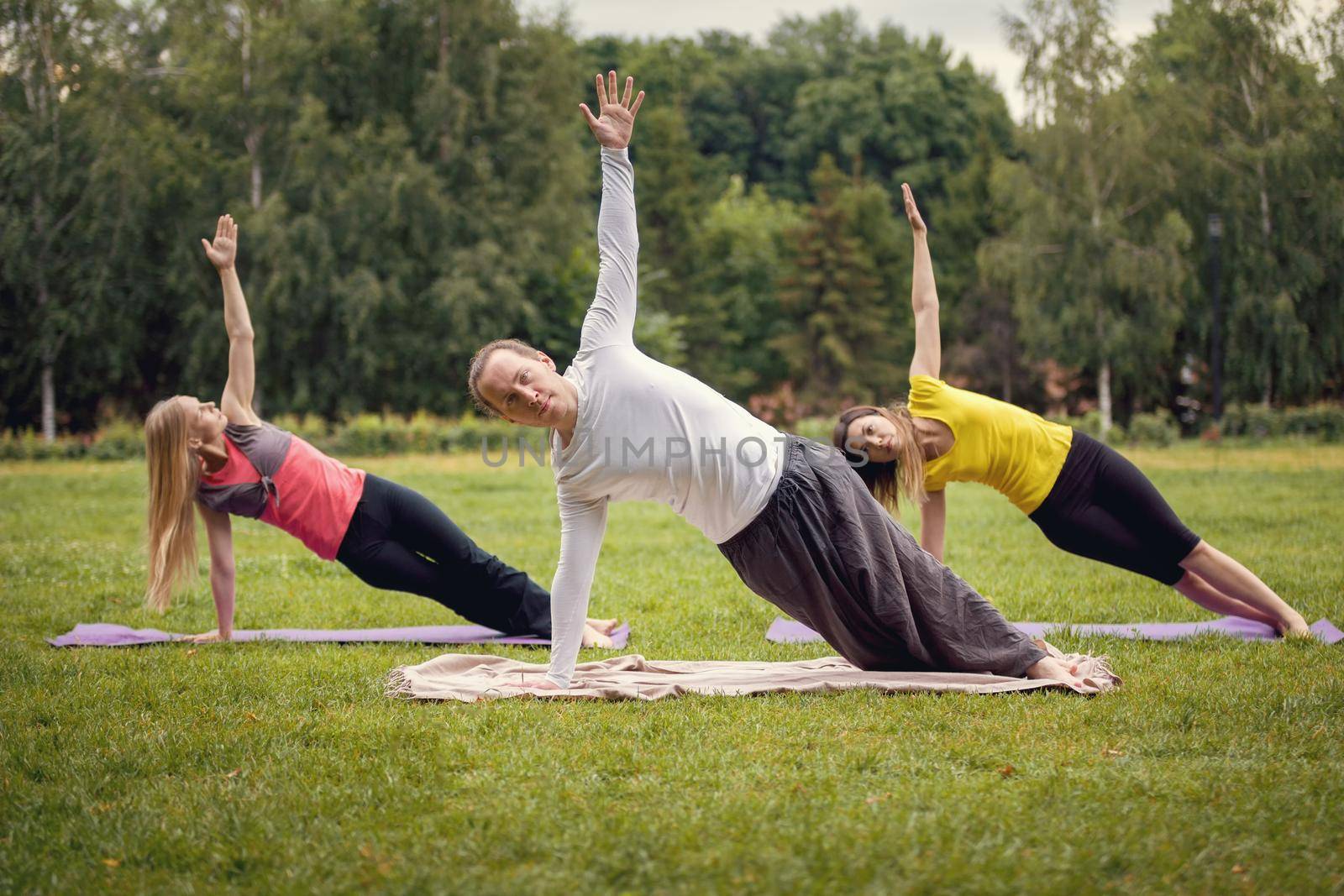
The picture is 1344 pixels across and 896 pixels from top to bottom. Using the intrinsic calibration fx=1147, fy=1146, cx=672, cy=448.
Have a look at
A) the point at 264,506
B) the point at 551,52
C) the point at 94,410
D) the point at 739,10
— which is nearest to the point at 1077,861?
the point at 264,506

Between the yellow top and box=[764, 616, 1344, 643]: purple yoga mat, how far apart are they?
79cm

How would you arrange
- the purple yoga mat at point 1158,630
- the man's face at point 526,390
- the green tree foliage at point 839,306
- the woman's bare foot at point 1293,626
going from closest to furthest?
the man's face at point 526,390 → the woman's bare foot at point 1293,626 → the purple yoga mat at point 1158,630 → the green tree foliage at point 839,306

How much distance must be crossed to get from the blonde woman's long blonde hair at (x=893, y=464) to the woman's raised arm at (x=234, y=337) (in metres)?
2.97

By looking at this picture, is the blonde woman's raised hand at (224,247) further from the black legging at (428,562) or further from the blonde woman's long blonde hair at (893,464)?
the blonde woman's long blonde hair at (893,464)

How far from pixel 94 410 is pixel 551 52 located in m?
15.3

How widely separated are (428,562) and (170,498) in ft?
4.28

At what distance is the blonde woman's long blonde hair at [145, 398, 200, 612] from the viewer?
5664 mm

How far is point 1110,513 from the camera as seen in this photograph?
17.9 ft

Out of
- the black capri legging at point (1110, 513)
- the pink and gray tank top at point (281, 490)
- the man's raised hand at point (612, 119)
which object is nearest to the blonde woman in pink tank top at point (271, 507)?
the pink and gray tank top at point (281, 490)

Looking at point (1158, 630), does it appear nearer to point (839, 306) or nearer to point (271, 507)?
point (271, 507)

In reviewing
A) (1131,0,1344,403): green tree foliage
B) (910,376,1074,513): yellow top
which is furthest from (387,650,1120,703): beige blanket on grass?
(1131,0,1344,403): green tree foliage

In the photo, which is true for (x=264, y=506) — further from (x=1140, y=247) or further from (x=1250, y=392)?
(x=1250, y=392)

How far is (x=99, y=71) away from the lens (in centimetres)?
2619

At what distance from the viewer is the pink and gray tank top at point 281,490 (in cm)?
579
